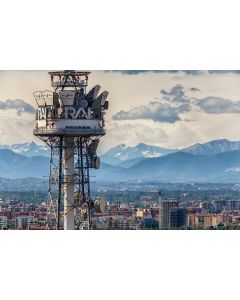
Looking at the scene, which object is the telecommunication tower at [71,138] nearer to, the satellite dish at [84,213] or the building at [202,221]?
the satellite dish at [84,213]

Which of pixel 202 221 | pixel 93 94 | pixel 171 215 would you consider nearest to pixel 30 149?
pixel 93 94

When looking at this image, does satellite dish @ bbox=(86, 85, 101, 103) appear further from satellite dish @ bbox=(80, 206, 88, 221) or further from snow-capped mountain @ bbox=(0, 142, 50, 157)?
satellite dish @ bbox=(80, 206, 88, 221)

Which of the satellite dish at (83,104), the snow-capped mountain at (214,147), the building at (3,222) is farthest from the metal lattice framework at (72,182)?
the snow-capped mountain at (214,147)

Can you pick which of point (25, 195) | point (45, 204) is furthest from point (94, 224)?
point (25, 195)

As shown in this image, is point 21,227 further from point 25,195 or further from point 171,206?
point 171,206

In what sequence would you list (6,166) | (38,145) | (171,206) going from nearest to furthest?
(38,145) → (6,166) → (171,206)

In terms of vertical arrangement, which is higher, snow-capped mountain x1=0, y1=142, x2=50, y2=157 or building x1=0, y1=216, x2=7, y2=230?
snow-capped mountain x1=0, y1=142, x2=50, y2=157

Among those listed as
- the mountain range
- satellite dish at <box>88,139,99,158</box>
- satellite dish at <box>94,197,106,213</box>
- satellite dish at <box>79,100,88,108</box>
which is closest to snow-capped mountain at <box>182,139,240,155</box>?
the mountain range
